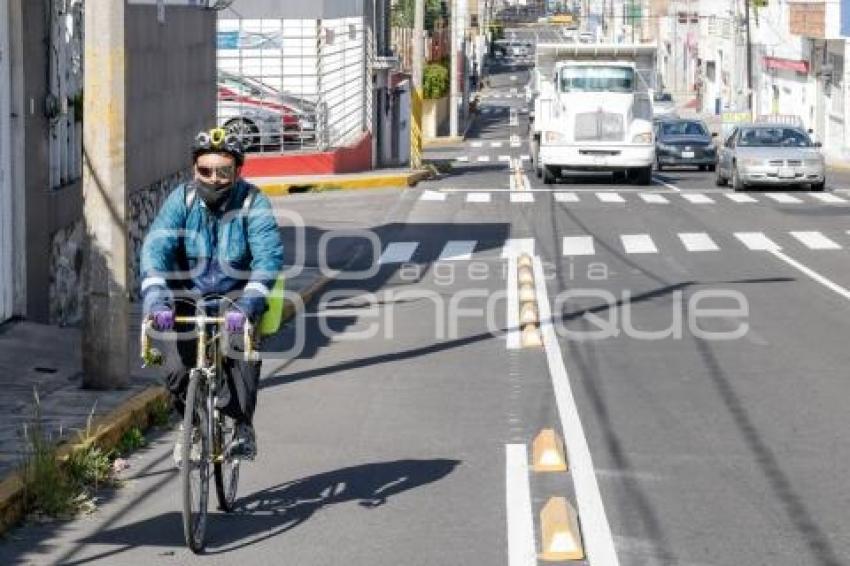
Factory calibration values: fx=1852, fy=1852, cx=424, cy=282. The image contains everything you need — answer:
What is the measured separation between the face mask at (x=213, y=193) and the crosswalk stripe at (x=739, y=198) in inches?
1120

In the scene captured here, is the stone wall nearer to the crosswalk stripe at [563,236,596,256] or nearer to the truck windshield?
the crosswalk stripe at [563,236,596,256]

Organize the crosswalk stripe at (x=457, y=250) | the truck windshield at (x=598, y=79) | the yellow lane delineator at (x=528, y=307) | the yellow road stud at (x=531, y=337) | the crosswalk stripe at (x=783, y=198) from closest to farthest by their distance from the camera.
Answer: the yellow road stud at (x=531, y=337)
the yellow lane delineator at (x=528, y=307)
the crosswalk stripe at (x=457, y=250)
the crosswalk stripe at (x=783, y=198)
the truck windshield at (x=598, y=79)

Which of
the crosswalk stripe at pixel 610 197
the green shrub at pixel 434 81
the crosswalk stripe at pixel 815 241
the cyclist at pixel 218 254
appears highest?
Result: the green shrub at pixel 434 81

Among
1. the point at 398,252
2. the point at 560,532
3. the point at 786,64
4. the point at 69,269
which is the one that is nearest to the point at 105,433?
the point at 560,532

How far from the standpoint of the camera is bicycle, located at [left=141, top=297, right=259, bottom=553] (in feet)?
27.8

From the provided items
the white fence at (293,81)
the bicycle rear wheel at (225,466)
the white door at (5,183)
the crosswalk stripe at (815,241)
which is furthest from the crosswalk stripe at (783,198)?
the bicycle rear wheel at (225,466)

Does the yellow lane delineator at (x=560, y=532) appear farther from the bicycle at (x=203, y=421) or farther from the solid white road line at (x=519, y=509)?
the bicycle at (x=203, y=421)

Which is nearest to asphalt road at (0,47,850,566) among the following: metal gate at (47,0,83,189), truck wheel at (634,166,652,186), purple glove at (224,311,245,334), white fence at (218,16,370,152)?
purple glove at (224,311,245,334)

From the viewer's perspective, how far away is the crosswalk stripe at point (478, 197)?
3772 centimetres

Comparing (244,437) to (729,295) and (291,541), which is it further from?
(729,295)

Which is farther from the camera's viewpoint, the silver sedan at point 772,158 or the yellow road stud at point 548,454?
the silver sedan at point 772,158

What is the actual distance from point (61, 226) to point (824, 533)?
31.7 feet

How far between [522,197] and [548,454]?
1094 inches

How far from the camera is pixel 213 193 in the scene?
9078 mm
